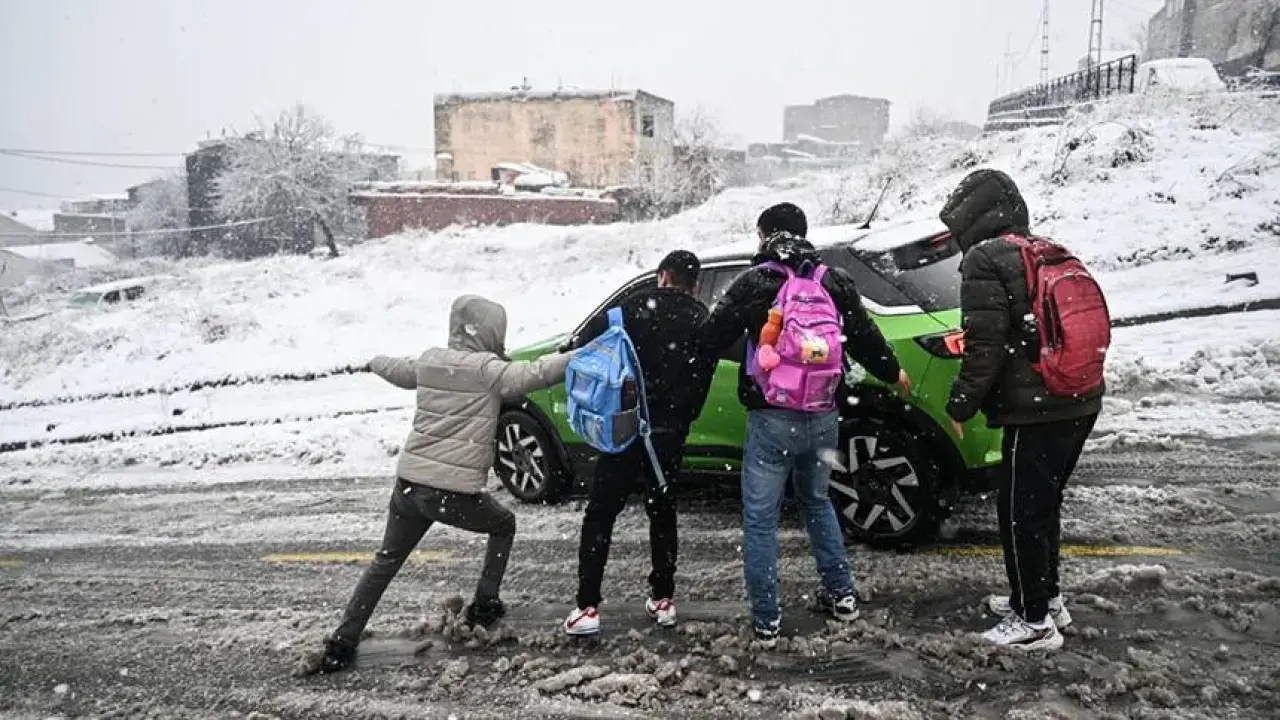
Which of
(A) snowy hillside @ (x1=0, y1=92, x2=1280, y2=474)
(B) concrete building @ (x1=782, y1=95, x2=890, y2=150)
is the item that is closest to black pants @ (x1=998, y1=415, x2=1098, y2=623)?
(A) snowy hillside @ (x1=0, y1=92, x2=1280, y2=474)

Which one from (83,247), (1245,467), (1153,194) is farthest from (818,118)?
(1245,467)

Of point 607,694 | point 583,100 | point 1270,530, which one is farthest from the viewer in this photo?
point 583,100

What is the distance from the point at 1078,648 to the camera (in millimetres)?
3689

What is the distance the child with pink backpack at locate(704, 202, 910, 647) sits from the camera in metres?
3.69

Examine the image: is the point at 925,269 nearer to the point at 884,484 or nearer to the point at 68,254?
the point at 884,484

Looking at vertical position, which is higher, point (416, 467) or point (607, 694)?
point (416, 467)

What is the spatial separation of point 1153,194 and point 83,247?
8475 cm

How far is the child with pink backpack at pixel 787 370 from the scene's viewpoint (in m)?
3.69

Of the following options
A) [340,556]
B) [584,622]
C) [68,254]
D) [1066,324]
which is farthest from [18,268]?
[1066,324]

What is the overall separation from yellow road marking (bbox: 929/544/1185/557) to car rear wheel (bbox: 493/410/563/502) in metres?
2.69

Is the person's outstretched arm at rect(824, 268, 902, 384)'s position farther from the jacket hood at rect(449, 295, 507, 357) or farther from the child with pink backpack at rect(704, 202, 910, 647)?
the jacket hood at rect(449, 295, 507, 357)

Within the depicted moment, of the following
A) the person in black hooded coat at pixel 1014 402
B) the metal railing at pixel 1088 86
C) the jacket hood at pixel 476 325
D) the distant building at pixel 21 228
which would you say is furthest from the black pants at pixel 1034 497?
the distant building at pixel 21 228

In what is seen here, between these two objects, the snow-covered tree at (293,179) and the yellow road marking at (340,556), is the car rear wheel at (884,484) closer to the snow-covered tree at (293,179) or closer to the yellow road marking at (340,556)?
the yellow road marking at (340,556)

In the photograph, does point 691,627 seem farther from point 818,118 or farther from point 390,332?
point 818,118
